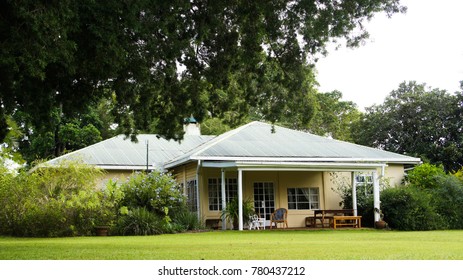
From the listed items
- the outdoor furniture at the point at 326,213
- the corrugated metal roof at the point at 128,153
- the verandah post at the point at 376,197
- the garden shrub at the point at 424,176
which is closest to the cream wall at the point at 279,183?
the outdoor furniture at the point at 326,213

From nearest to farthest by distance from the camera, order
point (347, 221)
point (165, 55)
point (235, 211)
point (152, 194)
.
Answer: point (165, 55), point (152, 194), point (235, 211), point (347, 221)

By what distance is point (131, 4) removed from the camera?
1031 cm

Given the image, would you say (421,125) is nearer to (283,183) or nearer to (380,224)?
(283,183)

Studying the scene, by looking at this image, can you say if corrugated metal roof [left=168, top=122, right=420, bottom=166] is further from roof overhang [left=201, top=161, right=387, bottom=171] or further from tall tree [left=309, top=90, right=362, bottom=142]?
tall tree [left=309, top=90, right=362, bottom=142]

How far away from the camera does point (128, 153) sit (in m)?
28.3

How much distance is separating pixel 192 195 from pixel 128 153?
4853mm

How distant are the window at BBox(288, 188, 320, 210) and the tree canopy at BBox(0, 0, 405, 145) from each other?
1017cm

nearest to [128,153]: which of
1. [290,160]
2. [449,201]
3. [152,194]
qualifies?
[152,194]

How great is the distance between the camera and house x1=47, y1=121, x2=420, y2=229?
22844mm

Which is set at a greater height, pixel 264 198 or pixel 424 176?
pixel 424 176

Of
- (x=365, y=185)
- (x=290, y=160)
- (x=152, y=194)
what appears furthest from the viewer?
(x=365, y=185)

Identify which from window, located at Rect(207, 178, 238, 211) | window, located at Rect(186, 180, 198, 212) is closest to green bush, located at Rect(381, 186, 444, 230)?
window, located at Rect(207, 178, 238, 211)
